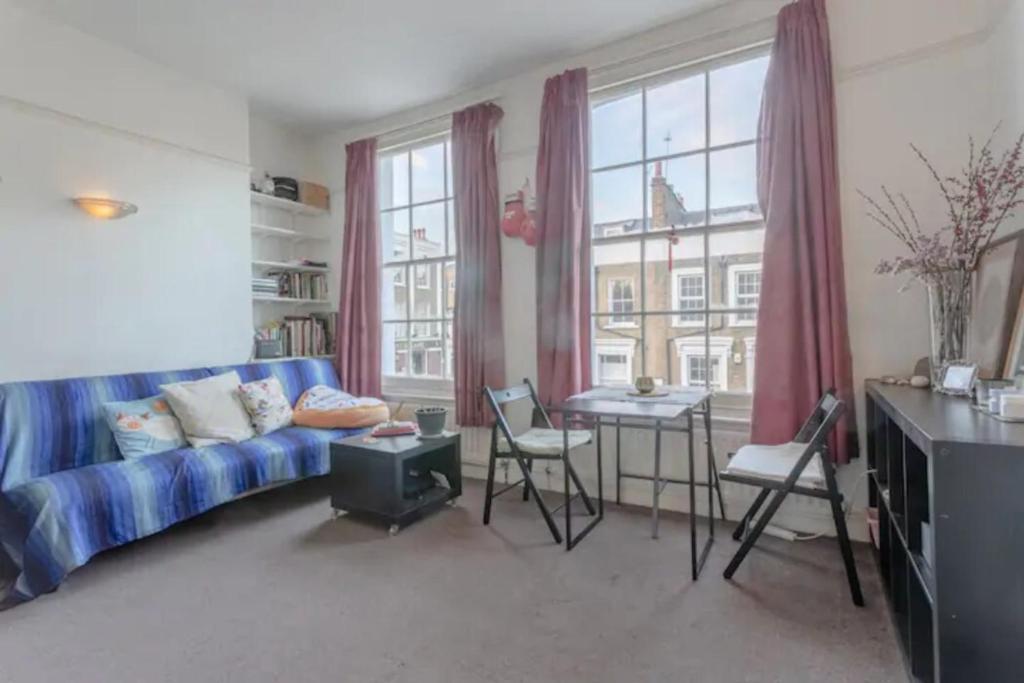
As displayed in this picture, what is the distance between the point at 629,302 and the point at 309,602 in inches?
88.0

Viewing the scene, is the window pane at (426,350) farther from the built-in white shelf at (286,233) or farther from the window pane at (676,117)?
the window pane at (676,117)

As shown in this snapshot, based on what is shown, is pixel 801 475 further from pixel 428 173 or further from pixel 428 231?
pixel 428 173

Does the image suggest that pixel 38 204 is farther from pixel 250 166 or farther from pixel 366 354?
pixel 366 354

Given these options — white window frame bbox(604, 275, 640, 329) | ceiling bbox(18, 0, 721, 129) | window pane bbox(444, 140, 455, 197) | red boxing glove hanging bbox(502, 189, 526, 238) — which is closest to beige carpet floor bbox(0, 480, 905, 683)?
white window frame bbox(604, 275, 640, 329)

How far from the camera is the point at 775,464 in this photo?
6.81 feet

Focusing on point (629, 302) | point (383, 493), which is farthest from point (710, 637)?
point (629, 302)

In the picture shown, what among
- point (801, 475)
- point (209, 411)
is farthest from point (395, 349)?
point (801, 475)

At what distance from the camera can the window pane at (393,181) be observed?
4.09 meters

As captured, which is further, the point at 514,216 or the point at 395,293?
the point at 395,293

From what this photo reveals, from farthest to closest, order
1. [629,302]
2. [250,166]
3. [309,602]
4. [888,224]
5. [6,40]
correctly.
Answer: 1. [250,166]
2. [629,302]
3. [6,40]
4. [888,224]
5. [309,602]

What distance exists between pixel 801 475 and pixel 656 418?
56 centimetres

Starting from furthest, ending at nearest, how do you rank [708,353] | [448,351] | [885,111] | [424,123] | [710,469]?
[448,351], [424,123], [708,353], [710,469], [885,111]

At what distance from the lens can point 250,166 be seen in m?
3.83

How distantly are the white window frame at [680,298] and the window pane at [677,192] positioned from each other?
262 millimetres
